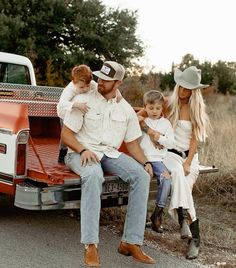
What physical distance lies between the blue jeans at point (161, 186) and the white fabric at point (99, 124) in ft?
1.58

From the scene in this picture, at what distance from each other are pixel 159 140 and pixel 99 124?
0.66m

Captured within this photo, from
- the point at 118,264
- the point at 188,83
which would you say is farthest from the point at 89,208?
the point at 188,83

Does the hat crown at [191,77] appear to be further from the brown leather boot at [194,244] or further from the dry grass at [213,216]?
the dry grass at [213,216]

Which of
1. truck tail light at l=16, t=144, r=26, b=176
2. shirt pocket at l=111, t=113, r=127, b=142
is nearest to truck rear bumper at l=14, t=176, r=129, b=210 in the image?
truck tail light at l=16, t=144, r=26, b=176

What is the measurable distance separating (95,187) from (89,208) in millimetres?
182

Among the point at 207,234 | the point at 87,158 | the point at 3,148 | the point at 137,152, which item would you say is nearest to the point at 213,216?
the point at 207,234

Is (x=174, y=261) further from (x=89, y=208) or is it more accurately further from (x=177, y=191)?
(x=89, y=208)

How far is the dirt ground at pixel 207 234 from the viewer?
495 centimetres

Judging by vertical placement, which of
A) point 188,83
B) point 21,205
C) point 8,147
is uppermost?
point 188,83

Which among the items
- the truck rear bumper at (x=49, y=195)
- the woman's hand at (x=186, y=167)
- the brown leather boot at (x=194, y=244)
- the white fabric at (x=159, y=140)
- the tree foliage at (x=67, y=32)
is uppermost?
the tree foliage at (x=67, y=32)

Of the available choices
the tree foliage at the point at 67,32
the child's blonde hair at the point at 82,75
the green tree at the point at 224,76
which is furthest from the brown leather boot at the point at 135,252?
the green tree at the point at 224,76

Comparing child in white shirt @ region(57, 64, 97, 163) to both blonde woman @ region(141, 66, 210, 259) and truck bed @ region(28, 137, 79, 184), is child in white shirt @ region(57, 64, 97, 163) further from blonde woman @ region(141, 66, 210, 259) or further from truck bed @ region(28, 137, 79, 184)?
blonde woman @ region(141, 66, 210, 259)

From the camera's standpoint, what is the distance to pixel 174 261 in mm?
4758

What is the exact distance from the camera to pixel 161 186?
16.8 ft
